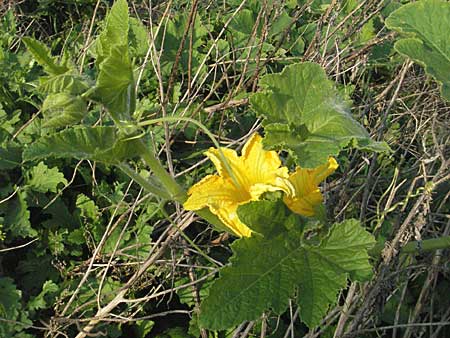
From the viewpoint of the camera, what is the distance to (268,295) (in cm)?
131

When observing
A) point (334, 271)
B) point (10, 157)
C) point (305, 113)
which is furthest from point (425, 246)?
point (10, 157)

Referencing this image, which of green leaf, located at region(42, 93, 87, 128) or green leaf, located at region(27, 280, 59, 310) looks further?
green leaf, located at region(27, 280, 59, 310)

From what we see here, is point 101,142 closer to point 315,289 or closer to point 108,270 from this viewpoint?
point 315,289

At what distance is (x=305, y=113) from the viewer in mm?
1427

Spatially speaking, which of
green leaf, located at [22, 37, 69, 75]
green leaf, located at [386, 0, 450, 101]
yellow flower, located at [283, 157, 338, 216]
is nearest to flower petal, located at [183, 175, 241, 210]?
yellow flower, located at [283, 157, 338, 216]

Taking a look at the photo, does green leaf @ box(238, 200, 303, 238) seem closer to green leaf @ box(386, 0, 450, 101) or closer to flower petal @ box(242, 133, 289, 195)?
flower petal @ box(242, 133, 289, 195)

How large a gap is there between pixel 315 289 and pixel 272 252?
109mm

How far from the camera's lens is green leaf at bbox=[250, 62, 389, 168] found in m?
1.33

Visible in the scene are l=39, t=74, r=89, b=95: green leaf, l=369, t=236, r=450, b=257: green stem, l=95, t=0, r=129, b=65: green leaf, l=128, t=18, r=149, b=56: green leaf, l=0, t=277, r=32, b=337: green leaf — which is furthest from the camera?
l=128, t=18, r=149, b=56: green leaf

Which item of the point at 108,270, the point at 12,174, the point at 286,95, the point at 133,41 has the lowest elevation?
the point at 108,270

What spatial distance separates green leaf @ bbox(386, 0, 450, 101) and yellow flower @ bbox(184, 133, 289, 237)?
427mm

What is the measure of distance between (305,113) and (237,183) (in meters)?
0.22

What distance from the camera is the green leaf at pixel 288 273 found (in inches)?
50.7

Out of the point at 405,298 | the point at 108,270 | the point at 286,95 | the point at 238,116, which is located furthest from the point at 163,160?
the point at 286,95
